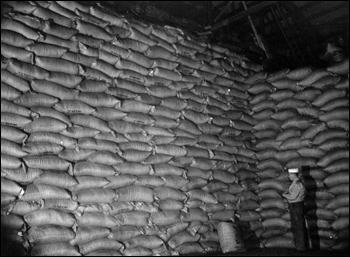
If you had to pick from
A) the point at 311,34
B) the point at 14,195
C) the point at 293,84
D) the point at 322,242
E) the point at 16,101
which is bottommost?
the point at 322,242

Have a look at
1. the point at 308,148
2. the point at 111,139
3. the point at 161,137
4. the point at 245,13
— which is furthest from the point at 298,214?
the point at 245,13

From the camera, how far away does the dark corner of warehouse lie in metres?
2.92

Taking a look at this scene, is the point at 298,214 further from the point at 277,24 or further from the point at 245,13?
the point at 277,24

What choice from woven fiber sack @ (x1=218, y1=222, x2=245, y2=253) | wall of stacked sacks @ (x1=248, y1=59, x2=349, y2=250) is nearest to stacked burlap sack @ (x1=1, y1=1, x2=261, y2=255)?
woven fiber sack @ (x1=218, y1=222, x2=245, y2=253)

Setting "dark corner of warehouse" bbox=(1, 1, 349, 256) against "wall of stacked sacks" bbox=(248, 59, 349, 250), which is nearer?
"dark corner of warehouse" bbox=(1, 1, 349, 256)

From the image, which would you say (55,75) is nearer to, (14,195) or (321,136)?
(14,195)

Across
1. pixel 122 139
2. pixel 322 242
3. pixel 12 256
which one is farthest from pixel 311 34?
pixel 12 256

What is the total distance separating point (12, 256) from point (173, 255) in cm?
170

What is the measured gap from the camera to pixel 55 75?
125 inches

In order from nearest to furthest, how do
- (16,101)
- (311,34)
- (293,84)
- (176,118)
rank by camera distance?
(16,101) → (176,118) → (293,84) → (311,34)

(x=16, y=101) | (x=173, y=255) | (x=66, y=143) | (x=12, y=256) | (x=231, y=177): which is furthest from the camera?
(x=231, y=177)

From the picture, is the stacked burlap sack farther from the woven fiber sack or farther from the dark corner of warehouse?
the woven fiber sack

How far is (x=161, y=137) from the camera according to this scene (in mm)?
3877

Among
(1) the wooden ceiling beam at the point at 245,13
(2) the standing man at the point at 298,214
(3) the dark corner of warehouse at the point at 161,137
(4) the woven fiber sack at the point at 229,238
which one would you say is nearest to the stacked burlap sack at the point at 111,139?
(3) the dark corner of warehouse at the point at 161,137
